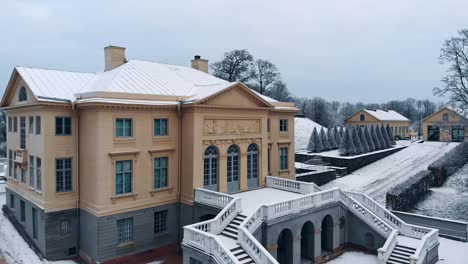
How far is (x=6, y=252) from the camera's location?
20484 millimetres

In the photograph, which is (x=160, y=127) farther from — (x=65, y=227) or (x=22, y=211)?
(x=22, y=211)

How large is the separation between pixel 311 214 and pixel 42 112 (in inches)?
602

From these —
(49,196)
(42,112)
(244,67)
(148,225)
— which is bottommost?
(148,225)

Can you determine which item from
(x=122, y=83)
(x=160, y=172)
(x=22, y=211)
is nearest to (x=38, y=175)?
(x=22, y=211)

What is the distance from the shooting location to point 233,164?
2319 centimetres

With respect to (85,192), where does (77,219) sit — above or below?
below

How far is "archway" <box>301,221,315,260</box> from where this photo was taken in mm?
20406

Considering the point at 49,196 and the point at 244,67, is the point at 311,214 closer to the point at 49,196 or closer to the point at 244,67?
the point at 49,196

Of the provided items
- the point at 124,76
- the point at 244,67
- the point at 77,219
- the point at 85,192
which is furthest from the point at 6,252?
the point at 244,67

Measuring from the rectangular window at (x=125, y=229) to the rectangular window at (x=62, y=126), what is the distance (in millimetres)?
5646

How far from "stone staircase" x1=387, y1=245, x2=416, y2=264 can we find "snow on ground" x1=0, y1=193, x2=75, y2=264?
16.7 m

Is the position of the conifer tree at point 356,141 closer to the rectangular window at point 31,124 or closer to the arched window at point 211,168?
the arched window at point 211,168

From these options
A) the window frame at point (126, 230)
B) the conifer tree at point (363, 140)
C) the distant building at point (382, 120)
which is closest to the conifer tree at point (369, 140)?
the conifer tree at point (363, 140)

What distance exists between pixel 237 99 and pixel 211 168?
4.45 meters
